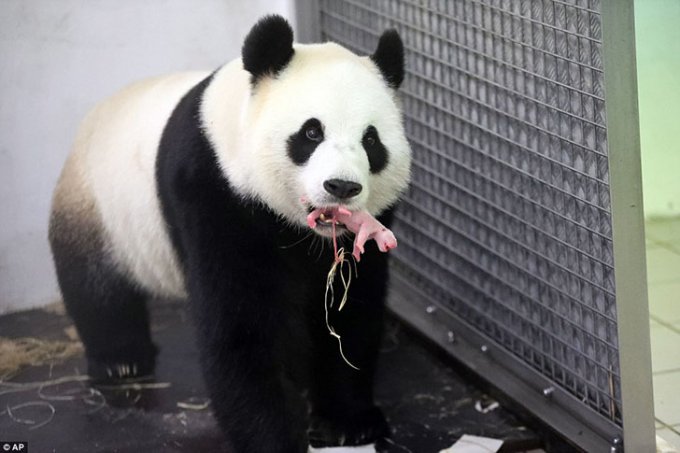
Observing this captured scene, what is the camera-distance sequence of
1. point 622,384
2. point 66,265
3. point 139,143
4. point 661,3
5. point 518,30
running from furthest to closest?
point 661,3
point 66,265
point 139,143
point 518,30
point 622,384

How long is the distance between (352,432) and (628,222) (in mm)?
999

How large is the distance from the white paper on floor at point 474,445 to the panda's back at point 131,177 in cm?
91

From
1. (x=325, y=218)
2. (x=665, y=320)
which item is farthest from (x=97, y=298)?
(x=665, y=320)

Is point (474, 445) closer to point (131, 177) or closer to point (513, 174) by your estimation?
point (513, 174)

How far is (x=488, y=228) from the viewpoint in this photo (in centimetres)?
320

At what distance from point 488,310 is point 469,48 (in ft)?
2.72

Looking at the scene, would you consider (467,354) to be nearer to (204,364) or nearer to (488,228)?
(488,228)

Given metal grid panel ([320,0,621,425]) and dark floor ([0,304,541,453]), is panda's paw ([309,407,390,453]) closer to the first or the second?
dark floor ([0,304,541,453])

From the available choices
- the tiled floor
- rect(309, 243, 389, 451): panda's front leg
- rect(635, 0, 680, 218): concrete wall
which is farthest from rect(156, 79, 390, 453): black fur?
rect(635, 0, 680, 218): concrete wall

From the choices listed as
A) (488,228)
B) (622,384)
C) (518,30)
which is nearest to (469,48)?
(518,30)

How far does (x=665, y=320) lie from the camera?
368 cm

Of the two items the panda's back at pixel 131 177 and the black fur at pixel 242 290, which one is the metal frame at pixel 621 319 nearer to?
the black fur at pixel 242 290

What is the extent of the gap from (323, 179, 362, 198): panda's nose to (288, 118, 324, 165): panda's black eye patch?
14 centimetres

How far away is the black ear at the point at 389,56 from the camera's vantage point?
2660 millimetres
